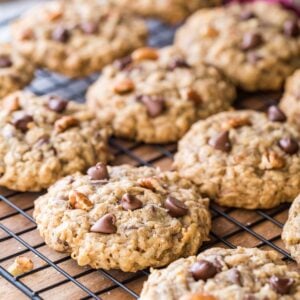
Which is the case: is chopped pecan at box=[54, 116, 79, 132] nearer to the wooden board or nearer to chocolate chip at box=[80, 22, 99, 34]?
the wooden board

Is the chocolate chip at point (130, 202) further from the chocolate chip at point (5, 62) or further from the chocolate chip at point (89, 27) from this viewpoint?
the chocolate chip at point (89, 27)

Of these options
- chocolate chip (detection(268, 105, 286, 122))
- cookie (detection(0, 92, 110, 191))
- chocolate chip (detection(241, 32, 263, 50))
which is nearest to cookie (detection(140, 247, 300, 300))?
cookie (detection(0, 92, 110, 191))

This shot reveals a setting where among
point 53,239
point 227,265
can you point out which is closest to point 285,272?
point 227,265

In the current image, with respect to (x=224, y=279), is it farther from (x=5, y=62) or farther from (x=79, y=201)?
(x=5, y=62)

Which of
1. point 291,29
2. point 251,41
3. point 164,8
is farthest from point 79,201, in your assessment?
point 164,8

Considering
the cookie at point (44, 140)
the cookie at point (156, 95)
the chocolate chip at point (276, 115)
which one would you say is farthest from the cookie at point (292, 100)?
the cookie at point (44, 140)

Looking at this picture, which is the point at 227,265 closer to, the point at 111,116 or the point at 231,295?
the point at 231,295
